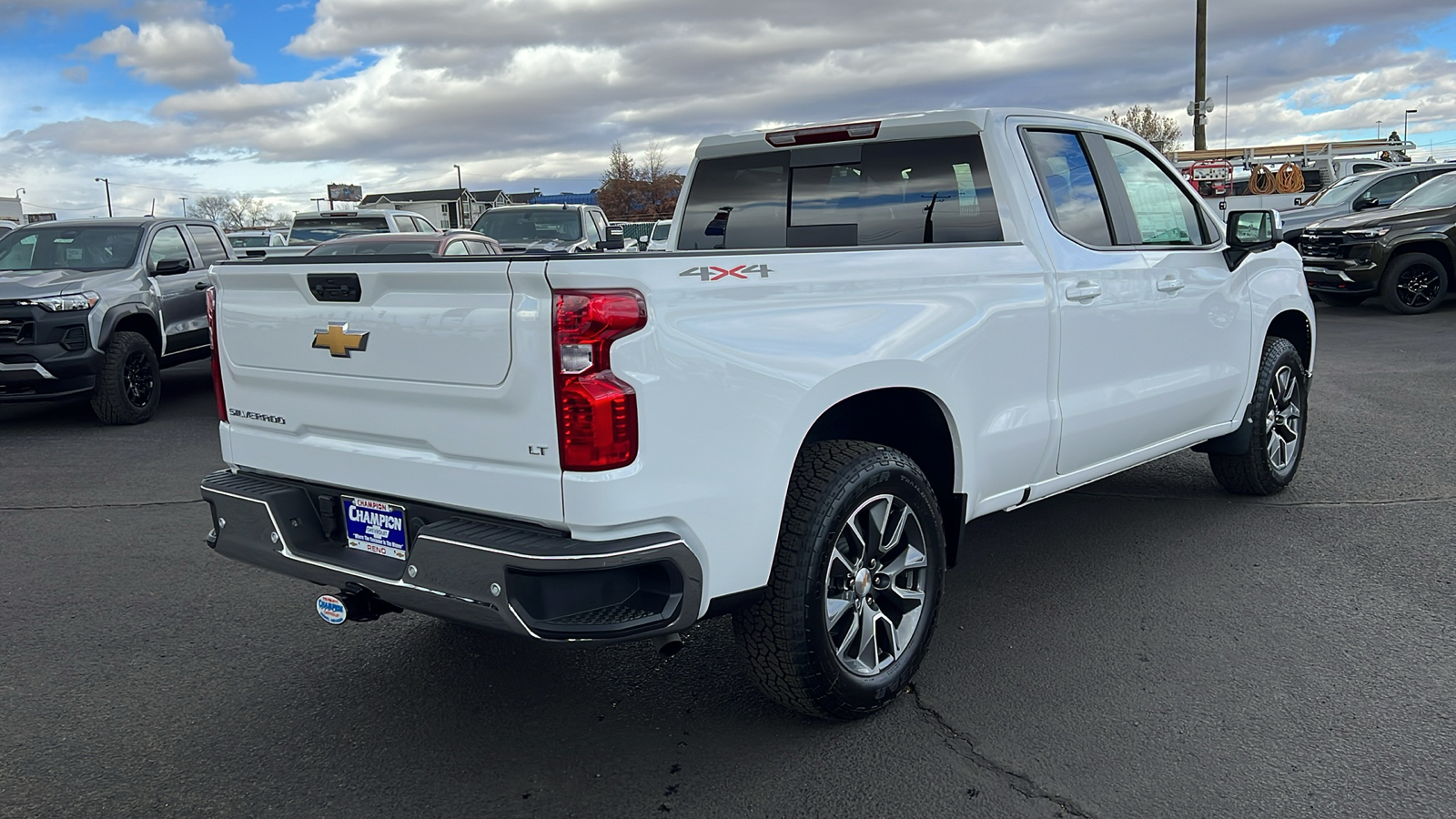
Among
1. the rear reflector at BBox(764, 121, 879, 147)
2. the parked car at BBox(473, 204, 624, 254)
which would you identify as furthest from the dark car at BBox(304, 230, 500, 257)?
the rear reflector at BBox(764, 121, 879, 147)

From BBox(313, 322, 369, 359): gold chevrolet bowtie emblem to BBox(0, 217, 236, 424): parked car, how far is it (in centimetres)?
698

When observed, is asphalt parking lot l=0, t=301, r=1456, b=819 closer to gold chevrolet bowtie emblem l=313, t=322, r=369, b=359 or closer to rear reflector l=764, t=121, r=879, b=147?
gold chevrolet bowtie emblem l=313, t=322, r=369, b=359

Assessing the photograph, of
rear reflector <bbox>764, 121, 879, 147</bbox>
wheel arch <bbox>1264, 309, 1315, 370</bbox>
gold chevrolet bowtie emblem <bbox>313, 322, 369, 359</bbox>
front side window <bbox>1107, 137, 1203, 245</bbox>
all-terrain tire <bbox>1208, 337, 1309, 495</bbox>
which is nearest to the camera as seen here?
gold chevrolet bowtie emblem <bbox>313, 322, 369, 359</bbox>

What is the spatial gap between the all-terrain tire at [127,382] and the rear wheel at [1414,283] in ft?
47.9

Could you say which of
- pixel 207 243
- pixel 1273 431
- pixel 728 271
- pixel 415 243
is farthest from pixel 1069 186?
pixel 207 243

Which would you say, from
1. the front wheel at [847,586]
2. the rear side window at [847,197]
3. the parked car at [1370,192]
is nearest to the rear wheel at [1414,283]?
the parked car at [1370,192]

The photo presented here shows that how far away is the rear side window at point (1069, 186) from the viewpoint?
452 cm

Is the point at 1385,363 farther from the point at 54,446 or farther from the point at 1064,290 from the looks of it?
the point at 54,446

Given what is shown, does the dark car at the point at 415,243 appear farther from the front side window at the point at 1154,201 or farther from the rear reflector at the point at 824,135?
the front side window at the point at 1154,201

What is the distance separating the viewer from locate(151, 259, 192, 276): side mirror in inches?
392

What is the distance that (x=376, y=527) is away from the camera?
11.0 feet

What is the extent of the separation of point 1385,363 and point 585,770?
410 inches

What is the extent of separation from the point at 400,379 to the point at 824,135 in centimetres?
239

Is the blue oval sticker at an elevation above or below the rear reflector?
below
